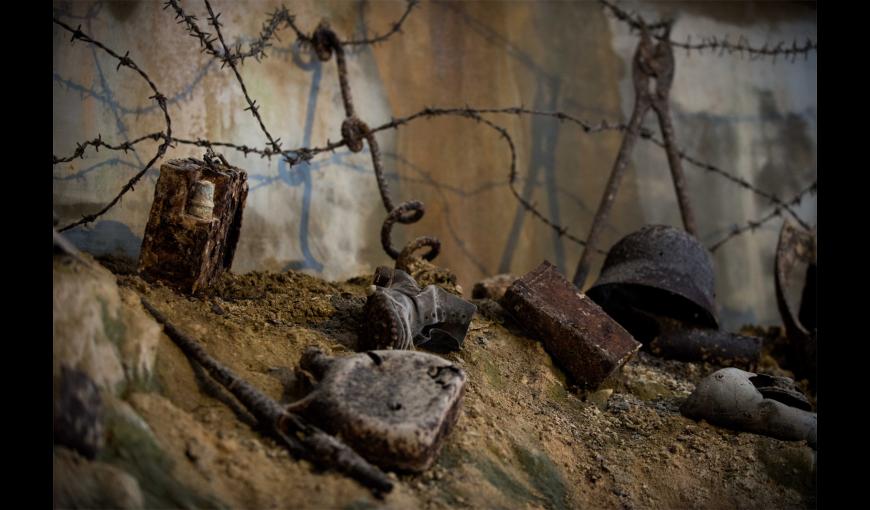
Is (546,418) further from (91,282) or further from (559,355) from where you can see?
(91,282)

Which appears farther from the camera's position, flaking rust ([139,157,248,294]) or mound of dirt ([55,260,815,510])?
flaking rust ([139,157,248,294])

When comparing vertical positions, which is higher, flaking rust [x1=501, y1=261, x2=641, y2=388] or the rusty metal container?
the rusty metal container

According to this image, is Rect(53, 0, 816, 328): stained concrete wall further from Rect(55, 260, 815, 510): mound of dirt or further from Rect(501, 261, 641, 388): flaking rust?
Rect(501, 261, 641, 388): flaking rust

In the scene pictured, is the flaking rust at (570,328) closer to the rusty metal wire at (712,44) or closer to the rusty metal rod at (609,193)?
the rusty metal rod at (609,193)

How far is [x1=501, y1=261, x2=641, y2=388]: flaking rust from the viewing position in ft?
11.3

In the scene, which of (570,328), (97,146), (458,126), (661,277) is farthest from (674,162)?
(97,146)

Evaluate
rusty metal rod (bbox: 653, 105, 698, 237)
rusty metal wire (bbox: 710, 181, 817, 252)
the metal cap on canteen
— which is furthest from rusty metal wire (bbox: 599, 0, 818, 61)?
the metal cap on canteen

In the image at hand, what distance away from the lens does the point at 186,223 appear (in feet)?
9.26

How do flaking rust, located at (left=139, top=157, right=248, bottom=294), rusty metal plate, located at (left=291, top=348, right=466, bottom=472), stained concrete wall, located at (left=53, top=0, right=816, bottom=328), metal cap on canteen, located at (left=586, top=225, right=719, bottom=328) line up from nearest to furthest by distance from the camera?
rusty metal plate, located at (left=291, top=348, right=466, bottom=472), flaking rust, located at (left=139, top=157, right=248, bottom=294), stained concrete wall, located at (left=53, top=0, right=816, bottom=328), metal cap on canteen, located at (left=586, top=225, right=719, bottom=328)

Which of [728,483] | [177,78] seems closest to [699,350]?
[728,483]

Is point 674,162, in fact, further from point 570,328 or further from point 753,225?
point 570,328

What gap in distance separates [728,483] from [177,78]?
3100mm

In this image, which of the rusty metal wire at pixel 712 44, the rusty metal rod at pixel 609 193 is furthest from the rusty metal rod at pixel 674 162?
the rusty metal wire at pixel 712 44

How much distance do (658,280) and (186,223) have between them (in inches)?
100
